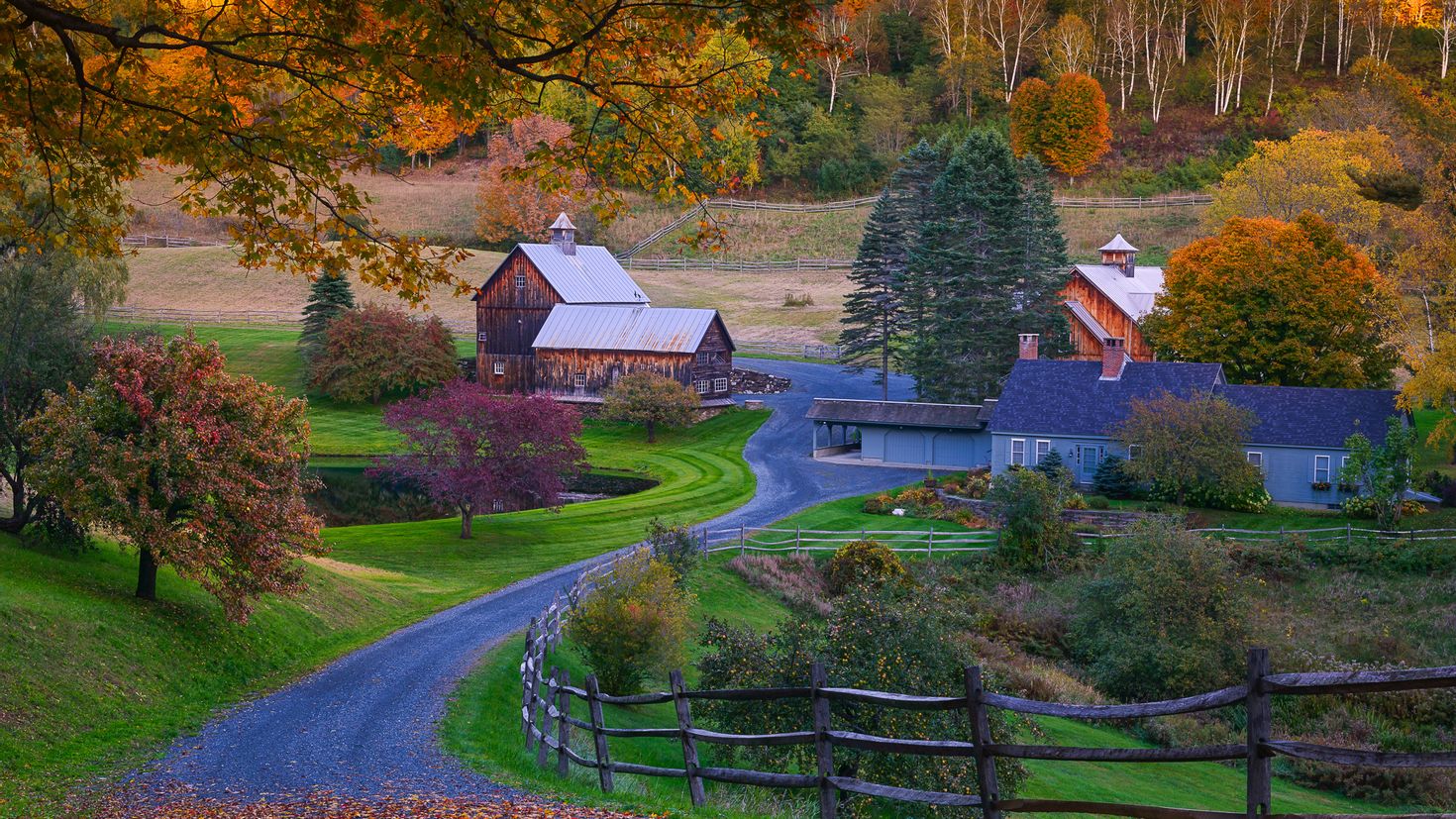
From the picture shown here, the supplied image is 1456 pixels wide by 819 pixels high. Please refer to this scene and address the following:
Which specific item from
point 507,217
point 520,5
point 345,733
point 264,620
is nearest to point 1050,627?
point 264,620

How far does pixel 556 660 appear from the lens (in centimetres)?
2416

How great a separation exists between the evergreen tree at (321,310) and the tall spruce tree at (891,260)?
1084 inches

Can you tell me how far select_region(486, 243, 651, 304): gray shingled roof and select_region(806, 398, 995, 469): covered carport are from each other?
1892 cm

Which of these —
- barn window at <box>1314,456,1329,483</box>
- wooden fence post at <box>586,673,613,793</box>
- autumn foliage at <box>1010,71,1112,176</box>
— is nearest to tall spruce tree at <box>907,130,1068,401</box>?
barn window at <box>1314,456,1329,483</box>

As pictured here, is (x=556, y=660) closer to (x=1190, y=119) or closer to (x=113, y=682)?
(x=113, y=682)

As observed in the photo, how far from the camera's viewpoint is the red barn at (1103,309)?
65.0 meters

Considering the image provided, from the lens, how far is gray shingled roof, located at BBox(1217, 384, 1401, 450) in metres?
45.4

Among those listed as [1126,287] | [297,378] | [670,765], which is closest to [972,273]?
[1126,287]

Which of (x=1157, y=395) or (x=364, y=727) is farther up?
A: (x=1157, y=395)

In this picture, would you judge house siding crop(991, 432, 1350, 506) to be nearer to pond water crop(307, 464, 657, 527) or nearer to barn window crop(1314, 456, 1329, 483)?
barn window crop(1314, 456, 1329, 483)

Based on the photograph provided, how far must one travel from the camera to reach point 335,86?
43.2 feet

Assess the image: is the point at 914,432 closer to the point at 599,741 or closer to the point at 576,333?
the point at 576,333

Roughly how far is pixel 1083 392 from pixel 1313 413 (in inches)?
317

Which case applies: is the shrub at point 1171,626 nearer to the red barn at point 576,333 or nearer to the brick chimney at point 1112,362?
the brick chimney at point 1112,362
